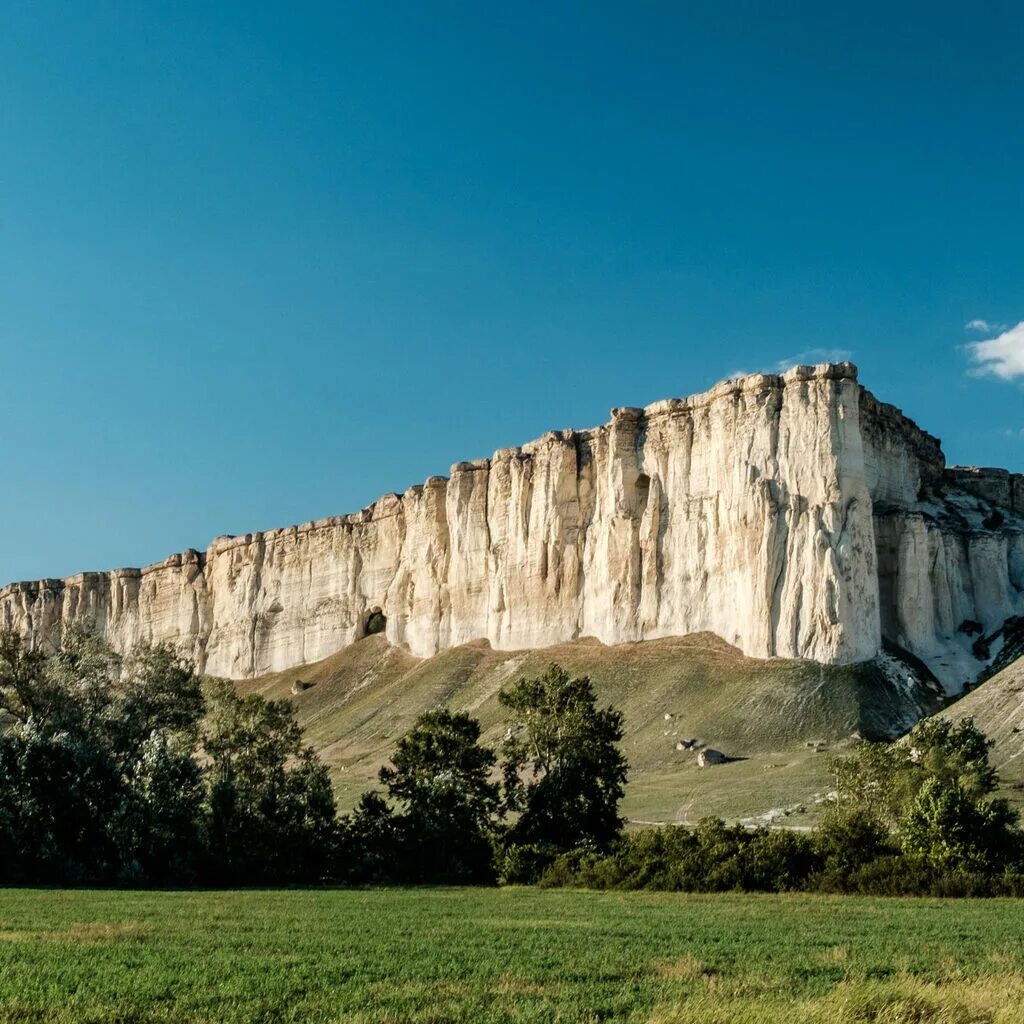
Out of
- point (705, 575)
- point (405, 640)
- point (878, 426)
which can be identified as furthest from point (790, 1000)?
point (405, 640)

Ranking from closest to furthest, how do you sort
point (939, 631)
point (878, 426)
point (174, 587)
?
point (939, 631), point (878, 426), point (174, 587)

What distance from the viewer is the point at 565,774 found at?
142ft

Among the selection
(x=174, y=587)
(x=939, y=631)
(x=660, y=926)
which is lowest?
(x=660, y=926)

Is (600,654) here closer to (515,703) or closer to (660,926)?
(515,703)

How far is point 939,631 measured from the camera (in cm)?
9125

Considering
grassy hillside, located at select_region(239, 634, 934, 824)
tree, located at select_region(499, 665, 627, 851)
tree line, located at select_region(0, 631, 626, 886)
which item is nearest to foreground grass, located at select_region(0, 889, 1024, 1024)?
tree line, located at select_region(0, 631, 626, 886)

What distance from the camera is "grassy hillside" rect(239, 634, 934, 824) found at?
61844mm

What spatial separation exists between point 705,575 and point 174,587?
81.4m

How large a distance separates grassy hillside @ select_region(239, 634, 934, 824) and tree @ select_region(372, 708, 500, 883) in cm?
1696

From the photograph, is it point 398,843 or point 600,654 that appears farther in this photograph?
point 600,654

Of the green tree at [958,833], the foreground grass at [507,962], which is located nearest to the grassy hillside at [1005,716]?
the green tree at [958,833]

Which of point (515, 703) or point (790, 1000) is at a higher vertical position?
point (515, 703)

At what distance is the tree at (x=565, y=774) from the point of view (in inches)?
1658

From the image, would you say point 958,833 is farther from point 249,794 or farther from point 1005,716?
point 1005,716
